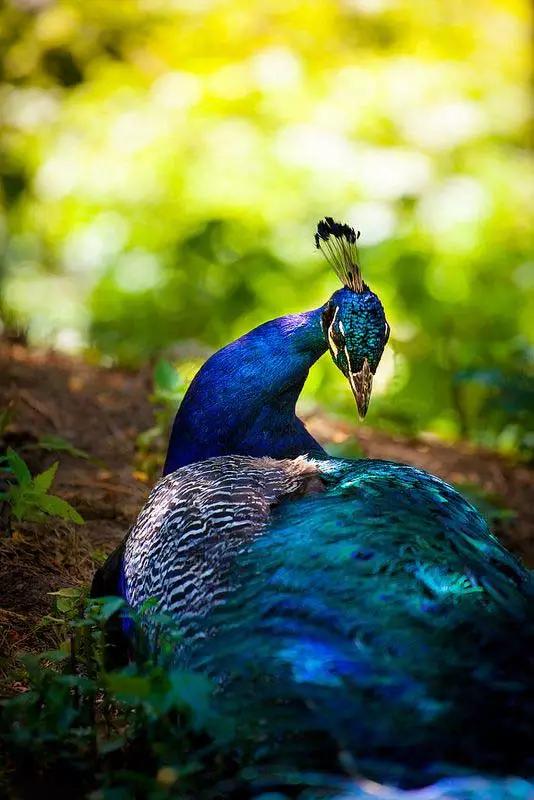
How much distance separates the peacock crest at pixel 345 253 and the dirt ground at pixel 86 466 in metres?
1.25

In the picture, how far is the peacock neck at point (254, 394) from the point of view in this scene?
10.6ft

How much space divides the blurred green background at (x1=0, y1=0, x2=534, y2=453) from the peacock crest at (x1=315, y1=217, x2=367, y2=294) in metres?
1.81

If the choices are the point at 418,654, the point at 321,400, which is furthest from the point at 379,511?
the point at 321,400

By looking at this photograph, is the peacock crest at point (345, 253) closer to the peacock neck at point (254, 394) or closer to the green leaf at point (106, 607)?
the peacock neck at point (254, 394)

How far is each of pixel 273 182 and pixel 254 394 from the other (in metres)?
4.24

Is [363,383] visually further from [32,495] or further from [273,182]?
[273,182]

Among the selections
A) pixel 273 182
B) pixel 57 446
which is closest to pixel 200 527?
pixel 57 446

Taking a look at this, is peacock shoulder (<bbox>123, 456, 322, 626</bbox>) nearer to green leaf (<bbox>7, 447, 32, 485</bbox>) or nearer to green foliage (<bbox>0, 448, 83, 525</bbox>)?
green foliage (<bbox>0, 448, 83, 525</bbox>)

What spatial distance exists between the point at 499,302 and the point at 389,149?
1918 millimetres

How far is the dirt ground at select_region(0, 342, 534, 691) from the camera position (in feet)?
10.6

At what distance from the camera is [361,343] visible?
296 cm

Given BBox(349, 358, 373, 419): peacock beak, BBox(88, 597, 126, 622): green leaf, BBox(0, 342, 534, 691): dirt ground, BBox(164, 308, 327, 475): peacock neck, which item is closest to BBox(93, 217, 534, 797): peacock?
BBox(349, 358, 373, 419): peacock beak

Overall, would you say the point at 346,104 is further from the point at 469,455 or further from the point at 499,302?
the point at 469,455

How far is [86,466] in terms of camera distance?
4.12 meters
